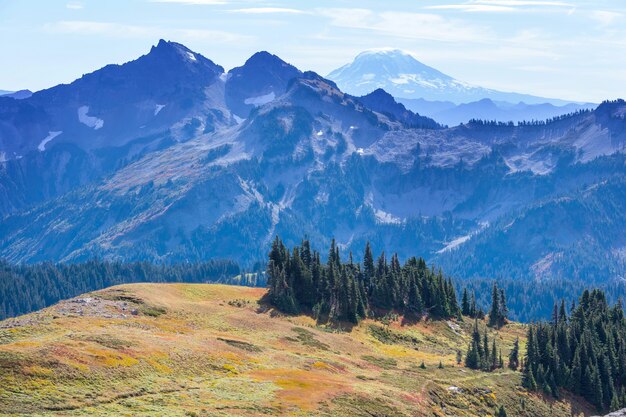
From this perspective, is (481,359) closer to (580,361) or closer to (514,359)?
(514,359)

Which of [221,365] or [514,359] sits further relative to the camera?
[514,359]

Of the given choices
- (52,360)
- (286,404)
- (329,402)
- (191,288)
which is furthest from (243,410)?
(191,288)

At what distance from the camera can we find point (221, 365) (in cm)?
9912

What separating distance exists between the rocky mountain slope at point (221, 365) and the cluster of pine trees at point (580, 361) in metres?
3.54

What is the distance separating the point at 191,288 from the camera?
15400cm

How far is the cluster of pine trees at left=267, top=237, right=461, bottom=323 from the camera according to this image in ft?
512

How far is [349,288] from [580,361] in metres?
46.6

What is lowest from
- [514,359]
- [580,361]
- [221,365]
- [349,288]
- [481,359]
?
[514,359]

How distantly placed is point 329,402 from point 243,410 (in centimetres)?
1366

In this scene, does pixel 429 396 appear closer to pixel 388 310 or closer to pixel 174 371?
pixel 174 371

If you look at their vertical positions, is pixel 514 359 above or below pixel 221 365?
below

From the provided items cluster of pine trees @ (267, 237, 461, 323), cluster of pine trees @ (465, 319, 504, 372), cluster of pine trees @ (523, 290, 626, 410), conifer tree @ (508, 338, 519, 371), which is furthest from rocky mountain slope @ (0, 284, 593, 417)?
conifer tree @ (508, 338, 519, 371)

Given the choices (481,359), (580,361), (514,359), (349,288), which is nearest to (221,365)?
(481,359)

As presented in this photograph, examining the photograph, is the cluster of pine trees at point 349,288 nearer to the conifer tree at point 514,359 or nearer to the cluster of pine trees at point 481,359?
the cluster of pine trees at point 481,359
